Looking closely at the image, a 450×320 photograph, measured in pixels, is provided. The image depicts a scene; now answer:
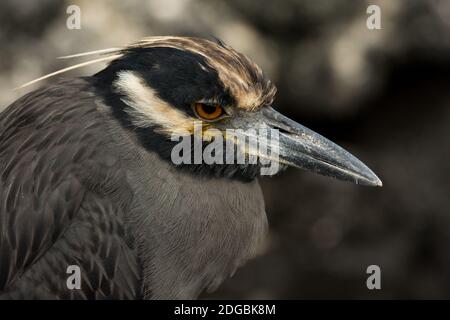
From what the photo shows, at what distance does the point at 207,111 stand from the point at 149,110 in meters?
0.27

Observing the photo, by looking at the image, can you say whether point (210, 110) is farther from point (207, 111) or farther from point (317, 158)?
point (317, 158)

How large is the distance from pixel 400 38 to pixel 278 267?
2.36m

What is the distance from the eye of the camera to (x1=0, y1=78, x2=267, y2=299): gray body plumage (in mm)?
3699

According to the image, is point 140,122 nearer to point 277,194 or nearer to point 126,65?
point 126,65

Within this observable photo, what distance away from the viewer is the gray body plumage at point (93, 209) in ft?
12.1

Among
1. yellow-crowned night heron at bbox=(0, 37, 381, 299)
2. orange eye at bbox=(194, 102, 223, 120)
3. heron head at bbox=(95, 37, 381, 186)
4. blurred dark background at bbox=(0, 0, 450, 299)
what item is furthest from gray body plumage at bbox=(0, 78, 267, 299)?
blurred dark background at bbox=(0, 0, 450, 299)

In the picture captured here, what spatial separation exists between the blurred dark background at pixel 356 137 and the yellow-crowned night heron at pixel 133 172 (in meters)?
3.02

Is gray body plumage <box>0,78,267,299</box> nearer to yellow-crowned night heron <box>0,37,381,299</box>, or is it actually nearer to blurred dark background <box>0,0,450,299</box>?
yellow-crowned night heron <box>0,37,381,299</box>

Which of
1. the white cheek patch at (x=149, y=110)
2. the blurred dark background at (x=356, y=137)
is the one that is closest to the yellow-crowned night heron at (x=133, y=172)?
the white cheek patch at (x=149, y=110)

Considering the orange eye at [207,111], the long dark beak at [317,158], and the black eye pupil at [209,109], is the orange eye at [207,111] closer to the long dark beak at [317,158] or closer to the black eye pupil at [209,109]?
the black eye pupil at [209,109]

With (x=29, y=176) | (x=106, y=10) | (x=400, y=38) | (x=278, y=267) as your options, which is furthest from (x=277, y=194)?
(x=29, y=176)

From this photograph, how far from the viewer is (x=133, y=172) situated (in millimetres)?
3770

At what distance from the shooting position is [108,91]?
388 cm

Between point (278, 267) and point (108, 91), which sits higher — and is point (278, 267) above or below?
below
